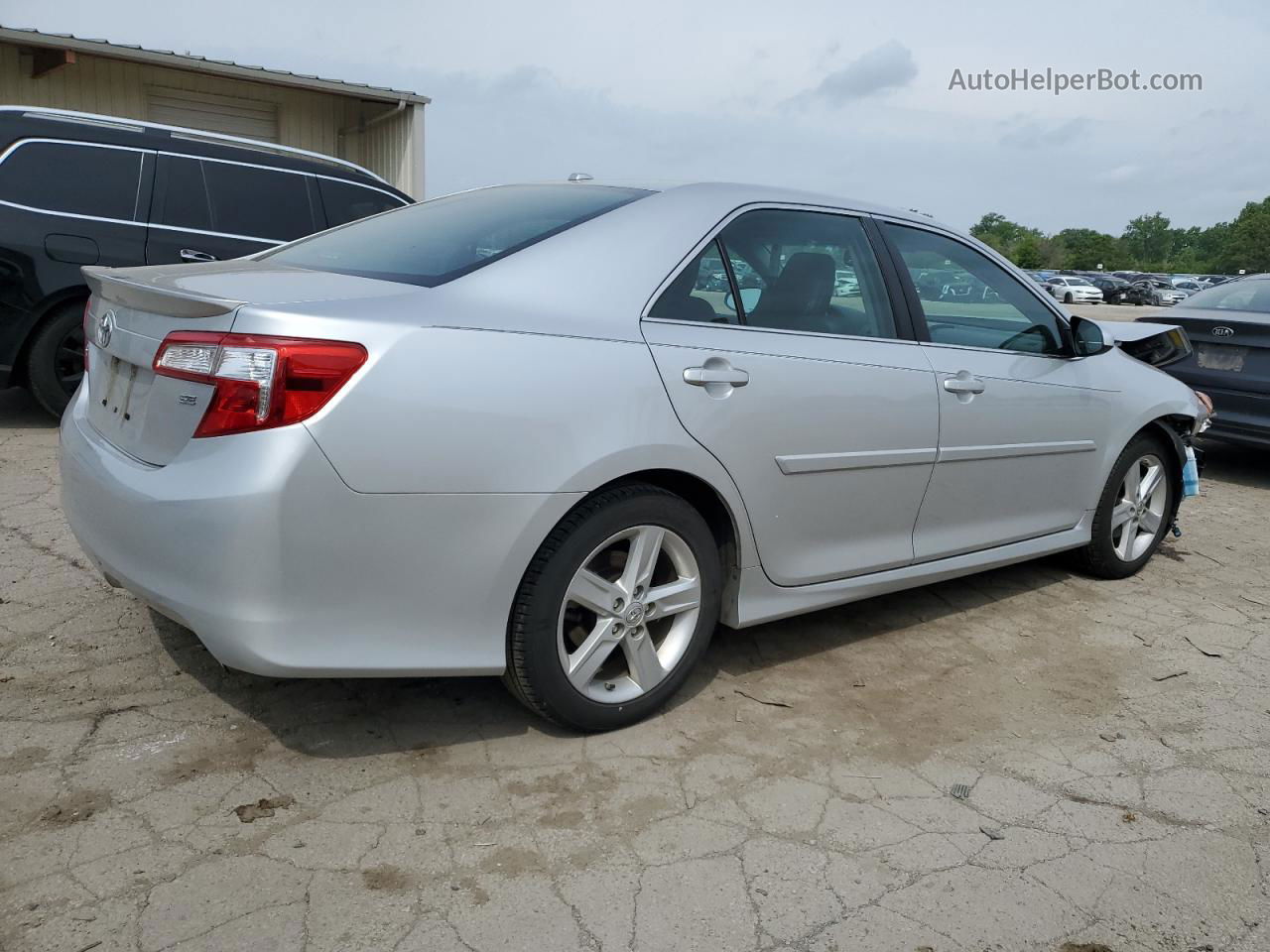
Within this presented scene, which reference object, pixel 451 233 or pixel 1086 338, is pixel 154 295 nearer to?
pixel 451 233

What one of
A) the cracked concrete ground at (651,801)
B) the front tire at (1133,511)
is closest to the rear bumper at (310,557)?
the cracked concrete ground at (651,801)

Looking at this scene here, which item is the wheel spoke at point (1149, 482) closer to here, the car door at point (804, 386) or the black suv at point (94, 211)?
the car door at point (804, 386)

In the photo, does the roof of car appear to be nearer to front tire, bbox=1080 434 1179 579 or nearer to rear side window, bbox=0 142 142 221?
front tire, bbox=1080 434 1179 579

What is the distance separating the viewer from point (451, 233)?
128 inches

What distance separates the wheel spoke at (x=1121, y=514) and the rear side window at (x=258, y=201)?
529 cm

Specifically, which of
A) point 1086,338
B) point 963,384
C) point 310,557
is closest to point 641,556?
point 310,557

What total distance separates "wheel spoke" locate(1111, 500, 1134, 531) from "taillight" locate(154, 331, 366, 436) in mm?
3667

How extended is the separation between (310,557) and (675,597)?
3.59 feet

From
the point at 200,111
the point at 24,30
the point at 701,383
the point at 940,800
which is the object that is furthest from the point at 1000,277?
the point at 200,111

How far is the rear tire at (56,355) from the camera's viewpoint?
6.24m

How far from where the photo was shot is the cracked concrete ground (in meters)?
2.27

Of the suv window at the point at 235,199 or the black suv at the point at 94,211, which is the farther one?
the suv window at the point at 235,199

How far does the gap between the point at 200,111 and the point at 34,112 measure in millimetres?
6322

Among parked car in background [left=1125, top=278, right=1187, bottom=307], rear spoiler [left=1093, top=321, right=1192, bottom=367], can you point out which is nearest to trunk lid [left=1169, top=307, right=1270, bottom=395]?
rear spoiler [left=1093, top=321, right=1192, bottom=367]
